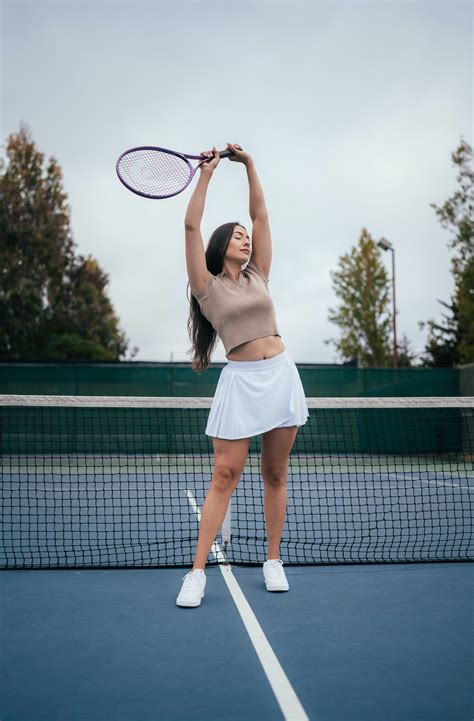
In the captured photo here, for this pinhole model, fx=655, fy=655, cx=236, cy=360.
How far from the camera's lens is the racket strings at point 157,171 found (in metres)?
3.60

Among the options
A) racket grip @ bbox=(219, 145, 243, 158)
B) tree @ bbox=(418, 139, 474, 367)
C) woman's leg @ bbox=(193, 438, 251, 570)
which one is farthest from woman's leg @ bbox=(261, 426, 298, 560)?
tree @ bbox=(418, 139, 474, 367)

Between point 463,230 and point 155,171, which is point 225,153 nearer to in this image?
point 155,171

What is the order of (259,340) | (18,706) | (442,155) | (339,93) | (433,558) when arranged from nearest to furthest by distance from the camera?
1. (18,706)
2. (259,340)
3. (433,558)
4. (339,93)
5. (442,155)

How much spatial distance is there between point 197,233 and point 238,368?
690mm

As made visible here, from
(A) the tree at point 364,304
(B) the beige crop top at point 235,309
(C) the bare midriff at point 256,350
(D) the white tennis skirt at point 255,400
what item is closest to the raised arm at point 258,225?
(B) the beige crop top at point 235,309

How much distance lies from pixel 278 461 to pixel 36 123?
27.2 metres

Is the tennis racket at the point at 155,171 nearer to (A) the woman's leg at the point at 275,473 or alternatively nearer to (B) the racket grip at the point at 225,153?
(B) the racket grip at the point at 225,153

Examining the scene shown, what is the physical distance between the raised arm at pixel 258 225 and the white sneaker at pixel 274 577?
4.95ft

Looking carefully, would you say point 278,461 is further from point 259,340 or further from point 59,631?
point 59,631

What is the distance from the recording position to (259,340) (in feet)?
10.7

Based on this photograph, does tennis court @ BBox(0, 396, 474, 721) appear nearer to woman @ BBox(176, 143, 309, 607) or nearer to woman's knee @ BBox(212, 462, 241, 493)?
woman @ BBox(176, 143, 309, 607)

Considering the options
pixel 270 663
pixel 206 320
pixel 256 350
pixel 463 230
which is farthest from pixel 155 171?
pixel 463 230

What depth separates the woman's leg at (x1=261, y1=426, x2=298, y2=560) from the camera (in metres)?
3.29

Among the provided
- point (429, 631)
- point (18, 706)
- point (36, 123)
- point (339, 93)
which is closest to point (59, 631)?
point (18, 706)
